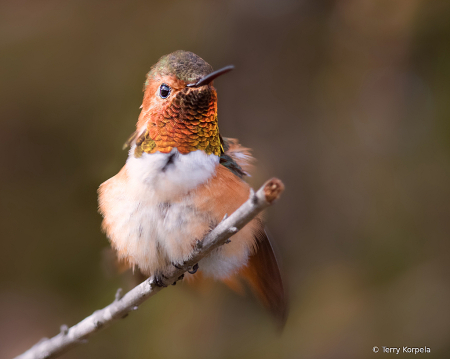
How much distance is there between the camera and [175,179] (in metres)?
1.07

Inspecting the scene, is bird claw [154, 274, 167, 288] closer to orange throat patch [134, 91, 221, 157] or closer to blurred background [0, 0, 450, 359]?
orange throat patch [134, 91, 221, 157]

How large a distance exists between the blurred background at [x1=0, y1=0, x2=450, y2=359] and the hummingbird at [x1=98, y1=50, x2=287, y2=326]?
2.33 feet

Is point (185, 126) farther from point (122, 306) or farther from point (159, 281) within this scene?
point (122, 306)

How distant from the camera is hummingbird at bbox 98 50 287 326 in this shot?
3.40 ft

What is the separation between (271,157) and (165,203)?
52.8 inches

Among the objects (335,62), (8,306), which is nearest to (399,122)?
(335,62)

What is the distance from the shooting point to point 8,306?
206cm

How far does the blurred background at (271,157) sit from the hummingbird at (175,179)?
0.71 m

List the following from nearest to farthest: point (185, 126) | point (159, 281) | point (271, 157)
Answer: point (185, 126), point (159, 281), point (271, 157)

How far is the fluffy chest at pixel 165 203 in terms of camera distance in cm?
107

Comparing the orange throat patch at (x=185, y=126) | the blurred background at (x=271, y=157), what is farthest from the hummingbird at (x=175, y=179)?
the blurred background at (x=271, y=157)

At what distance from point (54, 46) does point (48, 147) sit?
1.77 ft

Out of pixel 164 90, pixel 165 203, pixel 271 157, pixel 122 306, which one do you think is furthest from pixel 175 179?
pixel 271 157

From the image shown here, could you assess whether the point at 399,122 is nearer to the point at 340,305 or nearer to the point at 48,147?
the point at 340,305
